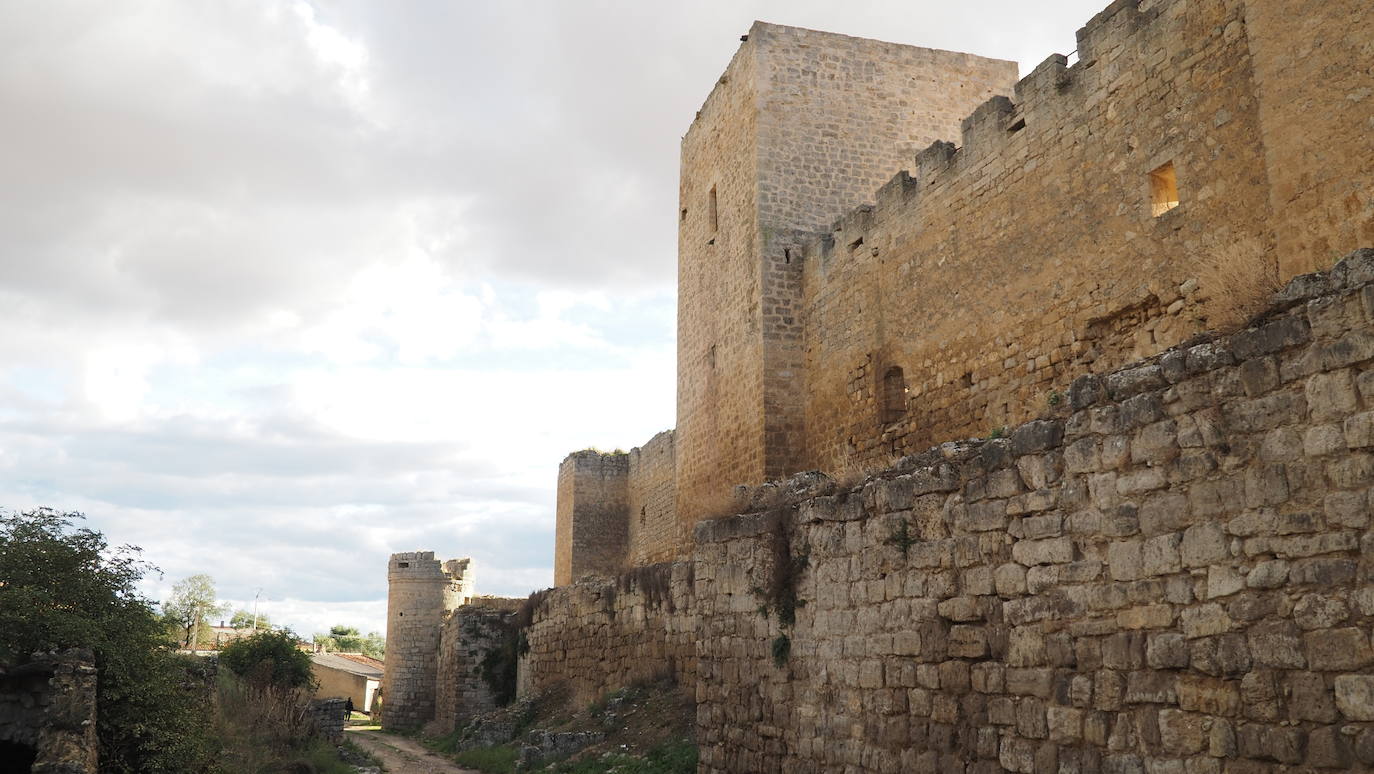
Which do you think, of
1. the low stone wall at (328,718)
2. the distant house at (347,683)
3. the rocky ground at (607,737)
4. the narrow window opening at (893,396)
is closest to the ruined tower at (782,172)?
the narrow window opening at (893,396)

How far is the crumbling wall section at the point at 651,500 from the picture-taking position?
2556 cm

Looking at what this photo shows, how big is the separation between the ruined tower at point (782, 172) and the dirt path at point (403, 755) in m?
5.48

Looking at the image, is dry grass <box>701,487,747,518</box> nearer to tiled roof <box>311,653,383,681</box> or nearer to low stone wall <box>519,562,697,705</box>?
low stone wall <box>519,562,697,705</box>

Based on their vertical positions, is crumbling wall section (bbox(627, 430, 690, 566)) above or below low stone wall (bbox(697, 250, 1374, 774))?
above

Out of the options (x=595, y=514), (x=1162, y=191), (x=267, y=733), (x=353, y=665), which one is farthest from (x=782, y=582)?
(x=353, y=665)

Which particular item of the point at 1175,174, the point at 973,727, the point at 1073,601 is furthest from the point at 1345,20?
the point at 973,727

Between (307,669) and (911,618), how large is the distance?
1650 centimetres

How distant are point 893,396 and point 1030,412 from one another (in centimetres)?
328

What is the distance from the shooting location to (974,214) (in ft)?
41.0

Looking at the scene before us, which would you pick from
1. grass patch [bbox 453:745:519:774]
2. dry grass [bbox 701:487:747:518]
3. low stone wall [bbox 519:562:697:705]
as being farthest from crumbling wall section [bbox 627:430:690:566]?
dry grass [bbox 701:487:747:518]

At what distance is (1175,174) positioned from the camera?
9.70m

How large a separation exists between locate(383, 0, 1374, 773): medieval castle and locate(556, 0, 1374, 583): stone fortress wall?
4 cm

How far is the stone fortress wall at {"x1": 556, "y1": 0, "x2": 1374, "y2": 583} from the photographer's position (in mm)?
8164

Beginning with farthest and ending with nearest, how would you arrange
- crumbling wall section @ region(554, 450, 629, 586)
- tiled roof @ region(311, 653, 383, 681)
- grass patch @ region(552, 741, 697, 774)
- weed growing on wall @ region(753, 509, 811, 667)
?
tiled roof @ region(311, 653, 383, 681) < crumbling wall section @ region(554, 450, 629, 586) < grass patch @ region(552, 741, 697, 774) < weed growing on wall @ region(753, 509, 811, 667)
